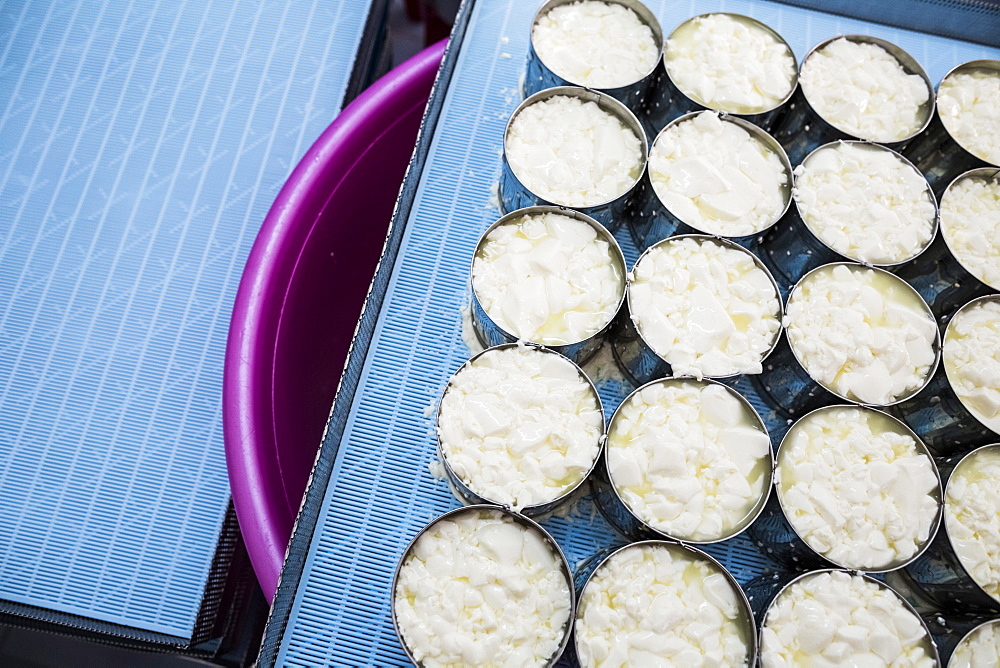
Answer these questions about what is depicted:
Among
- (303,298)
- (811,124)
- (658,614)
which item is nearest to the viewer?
(658,614)

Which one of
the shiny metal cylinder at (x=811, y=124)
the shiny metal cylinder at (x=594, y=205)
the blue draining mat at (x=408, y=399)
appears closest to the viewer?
the blue draining mat at (x=408, y=399)

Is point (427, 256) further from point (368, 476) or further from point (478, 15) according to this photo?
point (478, 15)

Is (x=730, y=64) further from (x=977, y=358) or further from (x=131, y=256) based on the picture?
(x=131, y=256)

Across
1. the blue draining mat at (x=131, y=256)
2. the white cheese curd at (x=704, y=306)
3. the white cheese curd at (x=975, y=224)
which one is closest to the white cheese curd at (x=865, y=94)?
the white cheese curd at (x=975, y=224)

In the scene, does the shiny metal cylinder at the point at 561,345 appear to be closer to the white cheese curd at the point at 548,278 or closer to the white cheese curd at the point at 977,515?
the white cheese curd at the point at 548,278

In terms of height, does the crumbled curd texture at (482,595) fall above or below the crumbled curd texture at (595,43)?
below

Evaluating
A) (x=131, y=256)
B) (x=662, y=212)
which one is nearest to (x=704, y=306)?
(x=662, y=212)
